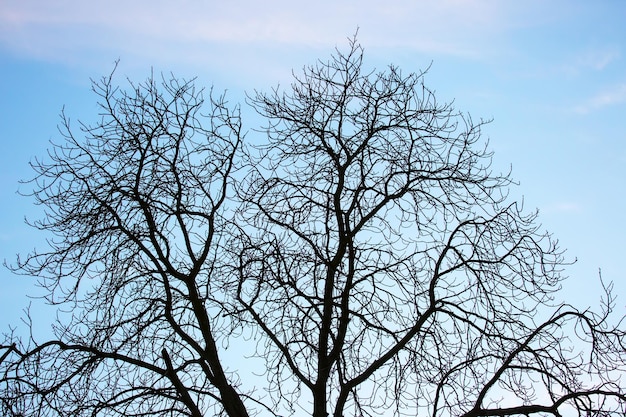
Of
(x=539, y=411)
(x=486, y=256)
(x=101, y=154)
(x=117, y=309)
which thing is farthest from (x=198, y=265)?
(x=539, y=411)

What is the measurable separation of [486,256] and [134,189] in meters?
3.75

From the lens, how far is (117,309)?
9055mm

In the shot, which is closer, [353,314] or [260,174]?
[353,314]

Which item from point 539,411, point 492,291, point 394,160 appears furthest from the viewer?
point 394,160

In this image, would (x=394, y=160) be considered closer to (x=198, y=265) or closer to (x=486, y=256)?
(x=486, y=256)

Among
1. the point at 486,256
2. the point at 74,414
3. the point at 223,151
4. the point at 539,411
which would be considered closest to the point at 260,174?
the point at 223,151

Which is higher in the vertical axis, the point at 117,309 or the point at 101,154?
the point at 101,154

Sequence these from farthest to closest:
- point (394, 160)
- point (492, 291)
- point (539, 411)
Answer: point (394, 160)
point (492, 291)
point (539, 411)

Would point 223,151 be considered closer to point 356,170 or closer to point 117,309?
point 356,170

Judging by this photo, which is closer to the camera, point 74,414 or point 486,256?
point 74,414

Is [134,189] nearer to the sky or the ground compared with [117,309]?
nearer to the sky

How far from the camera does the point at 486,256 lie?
9180 millimetres

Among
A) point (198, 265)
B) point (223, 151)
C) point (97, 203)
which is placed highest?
point (223, 151)

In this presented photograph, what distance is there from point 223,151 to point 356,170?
149cm
